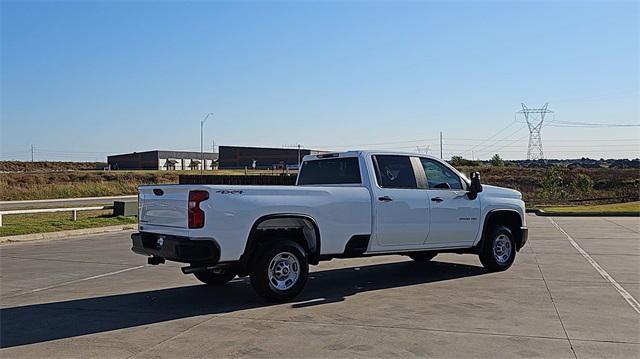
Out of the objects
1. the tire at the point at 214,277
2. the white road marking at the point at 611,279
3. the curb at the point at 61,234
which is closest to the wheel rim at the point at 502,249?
the white road marking at the point at 611,279

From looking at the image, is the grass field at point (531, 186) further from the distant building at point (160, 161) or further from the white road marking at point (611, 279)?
the distant building at point (160, 161)

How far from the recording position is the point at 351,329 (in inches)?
279

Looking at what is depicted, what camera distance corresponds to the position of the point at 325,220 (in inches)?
355

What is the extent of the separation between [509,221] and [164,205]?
21.6ft

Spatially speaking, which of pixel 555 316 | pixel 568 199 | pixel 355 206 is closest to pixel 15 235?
pixel 355 206

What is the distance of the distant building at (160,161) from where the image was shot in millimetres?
97375

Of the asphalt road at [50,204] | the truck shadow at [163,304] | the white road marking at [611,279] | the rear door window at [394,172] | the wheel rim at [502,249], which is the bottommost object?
the white road marking at [611,279]

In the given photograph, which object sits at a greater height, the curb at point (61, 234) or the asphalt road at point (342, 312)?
the curb at point (61, 234)

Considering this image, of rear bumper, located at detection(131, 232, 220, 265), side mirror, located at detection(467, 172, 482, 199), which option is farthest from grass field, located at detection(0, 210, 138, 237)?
side mirror, located at detection(467, 172, 482, 199)

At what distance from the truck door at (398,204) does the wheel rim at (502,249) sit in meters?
1.92

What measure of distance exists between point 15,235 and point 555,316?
15.6 meters

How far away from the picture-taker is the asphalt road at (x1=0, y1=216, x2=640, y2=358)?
20.9ft

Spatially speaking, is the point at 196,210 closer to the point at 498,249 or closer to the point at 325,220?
the point at 325,220

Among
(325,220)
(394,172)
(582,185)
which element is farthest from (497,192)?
(582,185)
